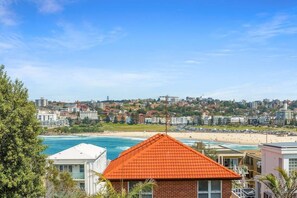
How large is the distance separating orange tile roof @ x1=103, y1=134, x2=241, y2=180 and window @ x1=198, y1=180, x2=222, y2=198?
307mm

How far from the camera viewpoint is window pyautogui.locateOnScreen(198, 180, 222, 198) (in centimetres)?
1628

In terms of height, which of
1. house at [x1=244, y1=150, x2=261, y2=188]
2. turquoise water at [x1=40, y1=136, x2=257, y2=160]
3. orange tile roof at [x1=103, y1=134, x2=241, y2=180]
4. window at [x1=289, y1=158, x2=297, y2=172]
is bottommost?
turquoise water at [x1=40, y1=136, x2=257, y2=160]

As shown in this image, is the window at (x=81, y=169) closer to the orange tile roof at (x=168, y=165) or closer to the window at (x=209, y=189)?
the orange tile roof at (x=168, y=165)

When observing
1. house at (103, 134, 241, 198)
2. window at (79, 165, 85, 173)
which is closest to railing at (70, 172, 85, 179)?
window at (79, 165, 85, 173)

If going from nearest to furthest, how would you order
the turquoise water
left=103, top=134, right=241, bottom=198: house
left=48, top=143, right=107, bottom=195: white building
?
left=103, top=134, right=241, bottom=198: house
left=48, top=143, right=107, bottom=195: white building
the turquoise water

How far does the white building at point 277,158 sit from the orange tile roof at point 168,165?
861 cm

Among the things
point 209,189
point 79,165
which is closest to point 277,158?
point 209,189

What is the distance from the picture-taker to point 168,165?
54.2ft

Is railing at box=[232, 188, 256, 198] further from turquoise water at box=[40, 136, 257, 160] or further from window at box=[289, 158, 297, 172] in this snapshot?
turquoise water at box=[40, 136, 257, 160]

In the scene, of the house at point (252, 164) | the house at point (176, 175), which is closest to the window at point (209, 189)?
the house at point (176, 175)

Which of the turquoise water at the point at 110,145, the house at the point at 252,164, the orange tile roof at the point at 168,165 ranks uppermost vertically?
the orange tile roof at the point at 168,165

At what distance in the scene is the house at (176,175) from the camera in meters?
16.1

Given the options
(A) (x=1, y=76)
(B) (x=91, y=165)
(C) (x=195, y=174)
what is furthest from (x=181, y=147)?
(B) (x=91, y=165)


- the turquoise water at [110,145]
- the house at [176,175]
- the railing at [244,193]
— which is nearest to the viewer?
the house at [176,175]
